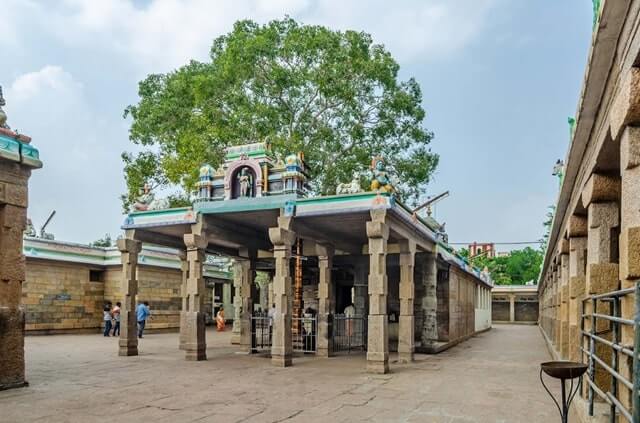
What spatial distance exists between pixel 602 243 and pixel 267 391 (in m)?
5.37

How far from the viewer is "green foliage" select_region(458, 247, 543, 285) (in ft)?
186

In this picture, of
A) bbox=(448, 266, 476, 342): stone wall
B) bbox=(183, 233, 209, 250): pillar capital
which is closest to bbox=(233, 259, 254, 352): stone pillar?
bbox=(183, 233, 209, 250): pillar capital

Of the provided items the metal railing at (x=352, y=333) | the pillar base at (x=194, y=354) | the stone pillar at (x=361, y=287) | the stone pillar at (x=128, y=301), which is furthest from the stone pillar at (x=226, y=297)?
the pillar base at (x=194, y=354)

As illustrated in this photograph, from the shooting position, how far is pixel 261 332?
52.7 ft

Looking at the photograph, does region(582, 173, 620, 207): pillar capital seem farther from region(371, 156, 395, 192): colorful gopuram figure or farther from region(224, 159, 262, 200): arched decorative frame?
region(224, 159, 262, 200): arched decorative frame

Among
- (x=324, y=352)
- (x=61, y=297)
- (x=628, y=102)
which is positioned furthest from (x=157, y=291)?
(x=628, y=102)

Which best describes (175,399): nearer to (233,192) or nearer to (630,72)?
(233,192)

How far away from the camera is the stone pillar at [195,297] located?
12820mm

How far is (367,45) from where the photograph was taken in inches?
827

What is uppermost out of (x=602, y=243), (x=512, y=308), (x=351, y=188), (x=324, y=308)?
(x=351, y=188)

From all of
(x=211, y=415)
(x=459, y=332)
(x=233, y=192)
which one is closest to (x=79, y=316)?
(x=233, y=192)

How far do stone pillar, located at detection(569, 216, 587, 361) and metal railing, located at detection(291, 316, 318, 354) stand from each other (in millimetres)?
7081

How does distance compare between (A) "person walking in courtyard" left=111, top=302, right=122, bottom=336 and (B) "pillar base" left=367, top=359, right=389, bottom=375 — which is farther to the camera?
(A) "person walking in courtyard" left=111, top=302, right=122, bottom=336

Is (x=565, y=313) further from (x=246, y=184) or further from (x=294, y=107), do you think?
(x=294, y=107)
